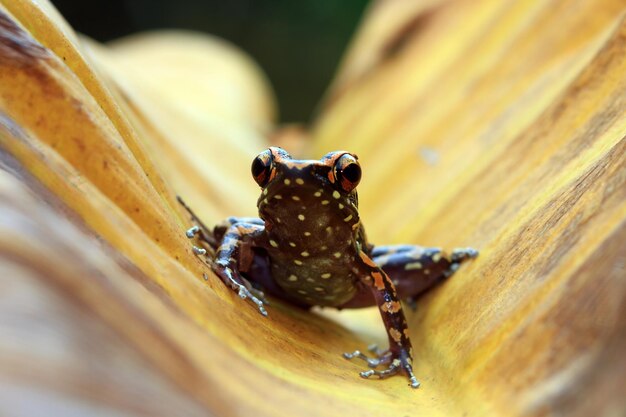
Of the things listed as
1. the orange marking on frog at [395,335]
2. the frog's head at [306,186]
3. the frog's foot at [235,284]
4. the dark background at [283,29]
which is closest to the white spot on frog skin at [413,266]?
the orange marking on frog at [395,335]

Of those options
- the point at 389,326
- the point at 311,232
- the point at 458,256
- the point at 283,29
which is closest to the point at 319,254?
the point at 311,232

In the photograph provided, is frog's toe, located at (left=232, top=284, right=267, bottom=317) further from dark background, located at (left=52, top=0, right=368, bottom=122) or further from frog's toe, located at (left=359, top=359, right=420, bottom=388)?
dark background, located at (left=52, top=0, right=368, bottom=122)

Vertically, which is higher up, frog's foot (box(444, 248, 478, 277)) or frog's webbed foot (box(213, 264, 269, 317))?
frog's foot (box(444, 248, 478, 277))

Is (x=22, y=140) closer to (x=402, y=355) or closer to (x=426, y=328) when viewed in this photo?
(x=402, y=355)

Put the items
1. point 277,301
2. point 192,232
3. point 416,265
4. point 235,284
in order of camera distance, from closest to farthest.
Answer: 1. point 235,284
2. point 192,232
3. point 277,301
4. point 416,265

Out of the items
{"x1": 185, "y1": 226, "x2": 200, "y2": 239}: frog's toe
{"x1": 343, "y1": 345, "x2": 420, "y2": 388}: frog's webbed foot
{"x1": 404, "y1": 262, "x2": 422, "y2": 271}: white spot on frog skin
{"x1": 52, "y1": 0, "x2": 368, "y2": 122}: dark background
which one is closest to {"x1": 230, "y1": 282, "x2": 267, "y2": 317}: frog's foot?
{"x1": 185, "y1": 226, "x2": 200, "y2": 239}: frog's toe

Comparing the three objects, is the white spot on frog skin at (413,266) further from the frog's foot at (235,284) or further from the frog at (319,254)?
the frog's foot at (235,284)

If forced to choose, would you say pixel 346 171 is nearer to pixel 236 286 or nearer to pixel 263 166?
pixel 263 166
